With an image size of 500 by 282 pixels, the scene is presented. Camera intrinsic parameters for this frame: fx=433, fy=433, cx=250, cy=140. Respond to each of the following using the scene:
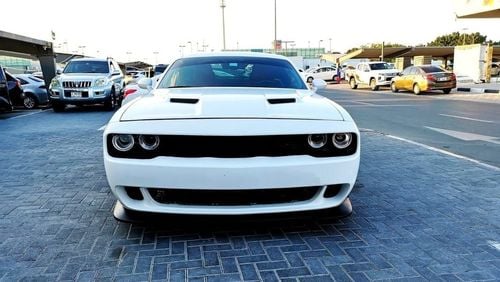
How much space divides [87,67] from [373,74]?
1775 centimetres

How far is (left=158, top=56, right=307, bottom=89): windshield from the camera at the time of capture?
4.50 metres

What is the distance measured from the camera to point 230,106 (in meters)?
3.21

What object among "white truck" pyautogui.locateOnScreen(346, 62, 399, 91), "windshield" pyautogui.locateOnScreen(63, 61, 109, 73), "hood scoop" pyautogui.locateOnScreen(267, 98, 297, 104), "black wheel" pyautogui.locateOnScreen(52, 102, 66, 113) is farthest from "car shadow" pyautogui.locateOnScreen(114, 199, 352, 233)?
"white truck" pyautogui.locateOnScreen(346, 62, 399, 91)

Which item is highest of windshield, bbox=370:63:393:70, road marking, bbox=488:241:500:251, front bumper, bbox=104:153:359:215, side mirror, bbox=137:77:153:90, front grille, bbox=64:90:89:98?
windshield, bbox=370:63:393:70

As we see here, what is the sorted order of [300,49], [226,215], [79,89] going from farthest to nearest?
→ [300,49] → [79,89] → [226,215]

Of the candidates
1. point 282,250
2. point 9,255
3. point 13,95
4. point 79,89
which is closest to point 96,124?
point 79,89

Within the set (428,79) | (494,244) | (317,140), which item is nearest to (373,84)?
(428,79)

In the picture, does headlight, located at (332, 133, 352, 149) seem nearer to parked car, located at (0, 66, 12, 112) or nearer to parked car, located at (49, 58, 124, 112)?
parked car, located at (0, 66, 12, 112)

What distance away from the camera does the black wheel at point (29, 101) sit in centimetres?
1548

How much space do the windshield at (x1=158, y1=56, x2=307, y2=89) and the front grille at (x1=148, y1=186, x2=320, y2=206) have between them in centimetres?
160

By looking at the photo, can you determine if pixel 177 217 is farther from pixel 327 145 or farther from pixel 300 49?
pixel 300 49

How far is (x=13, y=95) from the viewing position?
45.0 ft

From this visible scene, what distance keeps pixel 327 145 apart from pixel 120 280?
5.48ft

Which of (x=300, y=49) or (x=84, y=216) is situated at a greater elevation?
(x=300, y=49)
